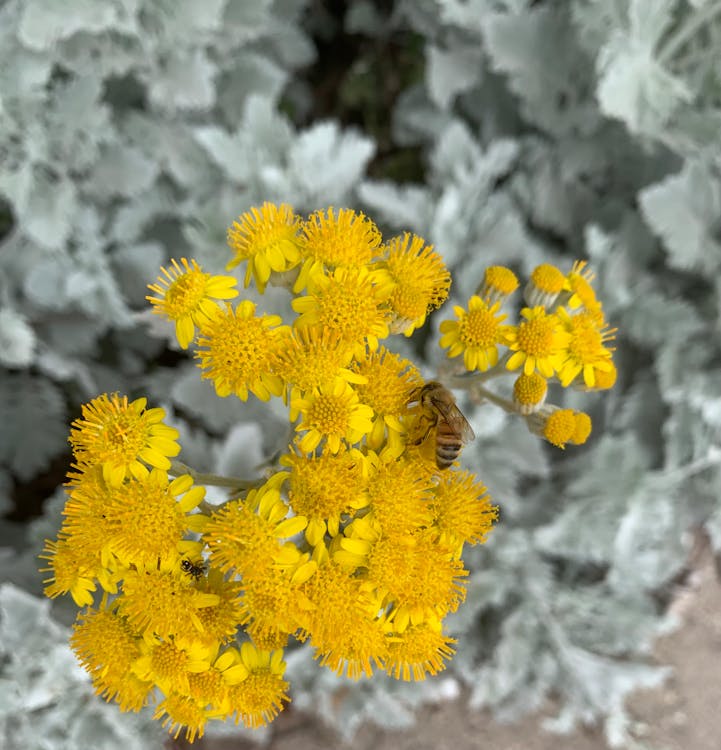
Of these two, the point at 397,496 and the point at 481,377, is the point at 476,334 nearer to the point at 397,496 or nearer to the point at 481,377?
the point at 481,377

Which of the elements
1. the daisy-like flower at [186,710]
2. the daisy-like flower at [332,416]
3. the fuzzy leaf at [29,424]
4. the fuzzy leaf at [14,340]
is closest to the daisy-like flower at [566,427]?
the daisy-like flower at [332,416]

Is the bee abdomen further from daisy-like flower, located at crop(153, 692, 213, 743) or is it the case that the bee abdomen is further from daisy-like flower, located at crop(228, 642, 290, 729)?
daisy-like flower, located at crop(153, 692, 213, 743)

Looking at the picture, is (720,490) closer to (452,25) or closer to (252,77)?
(452,25)

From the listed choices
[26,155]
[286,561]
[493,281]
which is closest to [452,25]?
[26,155]

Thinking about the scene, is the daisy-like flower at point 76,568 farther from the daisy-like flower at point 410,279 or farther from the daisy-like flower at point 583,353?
the daisy-like flower at point 583,353

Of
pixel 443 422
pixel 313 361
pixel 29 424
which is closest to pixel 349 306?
pixel 313 361
